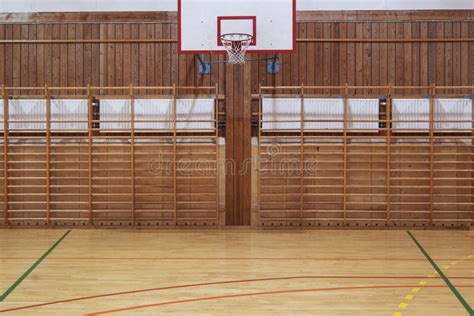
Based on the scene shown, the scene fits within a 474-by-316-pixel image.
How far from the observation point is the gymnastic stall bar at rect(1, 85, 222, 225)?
12.1 m

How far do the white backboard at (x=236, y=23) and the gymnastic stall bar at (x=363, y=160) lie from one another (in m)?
1.32

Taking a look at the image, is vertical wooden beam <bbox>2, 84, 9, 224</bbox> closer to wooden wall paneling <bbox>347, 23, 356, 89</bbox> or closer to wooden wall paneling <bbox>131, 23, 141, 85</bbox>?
wooden wall paneling <bbox>131, 23, 141, 85</bbox>

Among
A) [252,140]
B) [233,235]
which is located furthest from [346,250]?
[252,140]

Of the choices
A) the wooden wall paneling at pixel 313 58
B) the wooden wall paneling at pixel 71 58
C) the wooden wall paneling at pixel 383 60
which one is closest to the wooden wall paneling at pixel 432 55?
the wooden wall paneling at pixel 383 60

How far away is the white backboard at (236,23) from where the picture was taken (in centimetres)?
1082

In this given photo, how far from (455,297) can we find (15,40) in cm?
991

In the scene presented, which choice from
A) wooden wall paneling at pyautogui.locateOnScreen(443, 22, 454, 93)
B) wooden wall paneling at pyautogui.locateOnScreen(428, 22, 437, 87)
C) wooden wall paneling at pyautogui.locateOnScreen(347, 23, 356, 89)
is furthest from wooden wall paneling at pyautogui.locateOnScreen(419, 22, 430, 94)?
wooden wall paneling at pyautogui.locateOnScreen(347, 23, 356, 89)

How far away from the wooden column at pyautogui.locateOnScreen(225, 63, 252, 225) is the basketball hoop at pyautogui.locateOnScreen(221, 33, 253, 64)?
139 centimetres

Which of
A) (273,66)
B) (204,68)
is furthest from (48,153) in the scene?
(273,66)

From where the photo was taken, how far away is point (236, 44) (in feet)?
35.9

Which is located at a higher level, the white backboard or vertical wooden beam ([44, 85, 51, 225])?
the white backboard

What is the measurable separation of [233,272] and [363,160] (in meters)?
4.70

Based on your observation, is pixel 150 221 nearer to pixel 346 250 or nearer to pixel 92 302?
pixel 346 250

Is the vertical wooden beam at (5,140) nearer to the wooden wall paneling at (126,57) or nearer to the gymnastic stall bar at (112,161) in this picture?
the gymnastic stall bar at (112,161)
